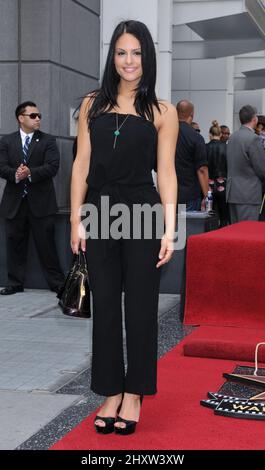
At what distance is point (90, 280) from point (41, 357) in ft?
7.11

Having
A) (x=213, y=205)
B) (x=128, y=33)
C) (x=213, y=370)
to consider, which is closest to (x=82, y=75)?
(x=213, y=205)

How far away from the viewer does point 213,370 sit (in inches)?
215

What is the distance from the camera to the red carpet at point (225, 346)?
5691 millimetres

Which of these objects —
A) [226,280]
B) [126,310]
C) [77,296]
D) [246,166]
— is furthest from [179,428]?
[246,166]

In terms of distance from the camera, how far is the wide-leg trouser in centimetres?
393

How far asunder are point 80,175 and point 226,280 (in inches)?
108

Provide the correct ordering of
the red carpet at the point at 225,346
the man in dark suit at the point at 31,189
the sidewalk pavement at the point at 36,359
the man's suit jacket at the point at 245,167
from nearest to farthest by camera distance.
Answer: the sidewalk pavement at the point at 36,359 < the red carpet at the point at 225,346 < the man in dark suit at the point at 31,189 < the man's suit jacket at the point at 245,167

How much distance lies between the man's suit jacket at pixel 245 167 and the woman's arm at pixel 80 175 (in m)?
5.17

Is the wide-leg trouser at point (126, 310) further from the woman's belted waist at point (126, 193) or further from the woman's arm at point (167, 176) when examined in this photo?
the woman's belted waist at point (126, 193)

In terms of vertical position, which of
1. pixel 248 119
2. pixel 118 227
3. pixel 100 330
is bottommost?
pixel 100 330

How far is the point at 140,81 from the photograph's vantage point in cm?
396

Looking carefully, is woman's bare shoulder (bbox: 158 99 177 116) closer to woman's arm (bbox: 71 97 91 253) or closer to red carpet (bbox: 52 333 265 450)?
woman's arm (bbox: 71 97 91 253)

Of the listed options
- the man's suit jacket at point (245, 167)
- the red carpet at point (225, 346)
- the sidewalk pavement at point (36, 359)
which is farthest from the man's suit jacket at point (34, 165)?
the red carpet at point (225, 346)
